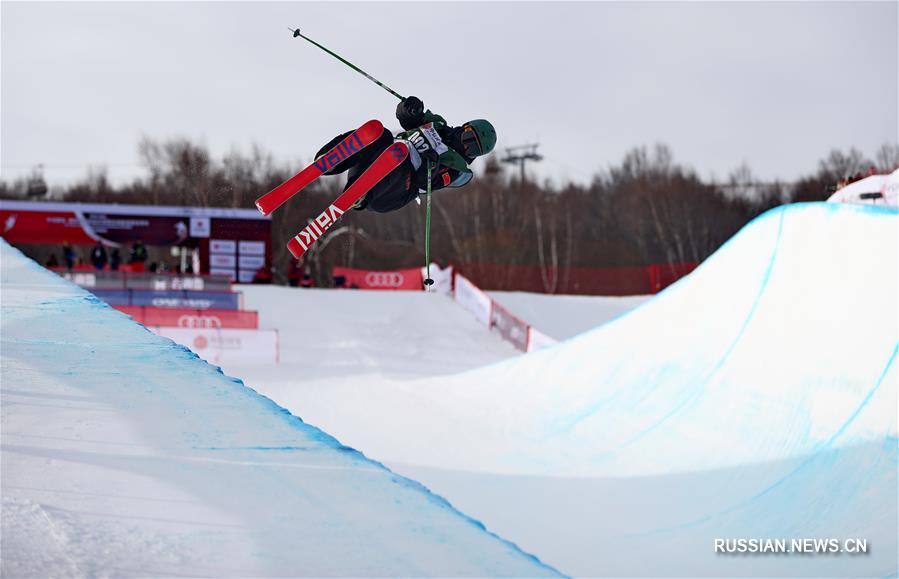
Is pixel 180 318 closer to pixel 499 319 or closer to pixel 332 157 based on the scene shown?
pixel 499 319

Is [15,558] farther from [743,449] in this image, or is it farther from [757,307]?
[757,307]

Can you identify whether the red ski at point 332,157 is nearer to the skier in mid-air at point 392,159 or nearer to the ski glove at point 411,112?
the skier in mid-air at point 392,159

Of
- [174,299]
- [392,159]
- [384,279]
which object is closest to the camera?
[392,159]

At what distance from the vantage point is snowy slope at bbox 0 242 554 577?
3.00 meters

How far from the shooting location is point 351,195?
6.37 meters

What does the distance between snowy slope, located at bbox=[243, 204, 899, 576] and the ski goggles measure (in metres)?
3.77

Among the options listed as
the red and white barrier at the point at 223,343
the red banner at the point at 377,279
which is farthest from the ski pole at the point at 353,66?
the red banner at the point at 377,279

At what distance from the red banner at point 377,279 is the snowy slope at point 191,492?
2801cm

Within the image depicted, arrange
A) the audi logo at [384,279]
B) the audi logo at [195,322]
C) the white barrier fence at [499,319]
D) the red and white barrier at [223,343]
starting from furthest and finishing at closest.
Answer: the audi logo at [384,279] < the white barrier fence at [499,319] < the audi logo at [195,322] < the red and white barrier at [223,343]

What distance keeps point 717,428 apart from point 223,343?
43.4ft

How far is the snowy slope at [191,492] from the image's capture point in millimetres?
3000

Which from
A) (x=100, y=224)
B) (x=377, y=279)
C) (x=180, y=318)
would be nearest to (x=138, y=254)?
(x=100, y=224)

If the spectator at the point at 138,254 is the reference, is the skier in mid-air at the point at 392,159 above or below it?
above

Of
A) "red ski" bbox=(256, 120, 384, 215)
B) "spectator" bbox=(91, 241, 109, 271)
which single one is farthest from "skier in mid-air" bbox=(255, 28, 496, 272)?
"spectator" bbox=(91, 241, 109, 271)
